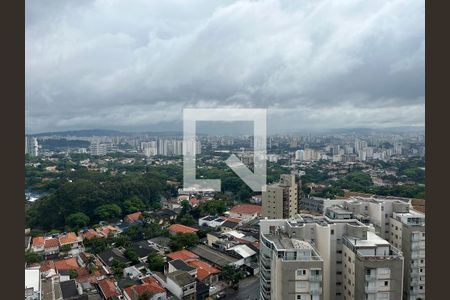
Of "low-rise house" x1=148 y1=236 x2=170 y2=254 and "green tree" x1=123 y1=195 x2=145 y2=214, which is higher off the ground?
"green tree" x1=123 y1=195 x2=145 y2=214

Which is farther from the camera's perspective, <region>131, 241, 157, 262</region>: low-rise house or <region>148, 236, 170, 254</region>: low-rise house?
<region>148, 236, 170, 254</region>: low-rise house

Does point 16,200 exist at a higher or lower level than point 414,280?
higher

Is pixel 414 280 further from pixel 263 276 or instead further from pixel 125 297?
pixel 125 297

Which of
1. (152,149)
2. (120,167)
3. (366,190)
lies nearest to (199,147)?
(366,190)

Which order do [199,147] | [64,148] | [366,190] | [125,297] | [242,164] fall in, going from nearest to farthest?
[125,297] < [242,164] < [199,147] < [366,190] < [64,148]

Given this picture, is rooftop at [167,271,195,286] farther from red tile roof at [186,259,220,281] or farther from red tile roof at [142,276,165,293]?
red tile roof at [186,259,220,281]

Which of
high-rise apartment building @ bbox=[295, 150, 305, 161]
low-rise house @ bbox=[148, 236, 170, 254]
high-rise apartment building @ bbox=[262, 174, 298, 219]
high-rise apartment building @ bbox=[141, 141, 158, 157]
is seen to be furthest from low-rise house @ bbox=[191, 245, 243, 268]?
high-rise apartment building @ bbox=[141, 141, 158, 157]
